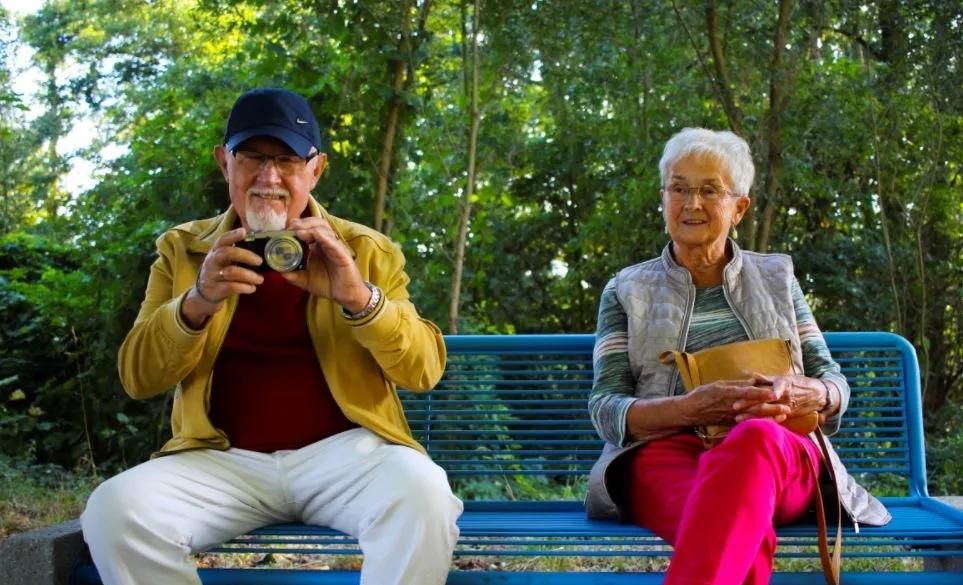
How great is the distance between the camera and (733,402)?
2.97 metres

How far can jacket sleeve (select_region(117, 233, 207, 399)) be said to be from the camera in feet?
9.55

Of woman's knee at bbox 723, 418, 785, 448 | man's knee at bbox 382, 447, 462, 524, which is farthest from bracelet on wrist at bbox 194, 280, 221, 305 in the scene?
woman's knee at bbox 723, 418, 785, 448

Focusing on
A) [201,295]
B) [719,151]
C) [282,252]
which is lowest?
[201,295]

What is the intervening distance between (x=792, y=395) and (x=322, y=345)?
1261mm

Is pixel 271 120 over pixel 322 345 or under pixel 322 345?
over

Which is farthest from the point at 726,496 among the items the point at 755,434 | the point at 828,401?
the point at 828,401

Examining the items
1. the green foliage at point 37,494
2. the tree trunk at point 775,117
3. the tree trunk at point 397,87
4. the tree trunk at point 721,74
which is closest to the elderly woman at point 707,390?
the tree trunk at point 397,87

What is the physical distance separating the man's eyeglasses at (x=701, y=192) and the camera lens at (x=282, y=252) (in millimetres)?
1165

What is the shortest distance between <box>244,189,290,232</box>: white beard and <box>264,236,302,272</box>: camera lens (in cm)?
8

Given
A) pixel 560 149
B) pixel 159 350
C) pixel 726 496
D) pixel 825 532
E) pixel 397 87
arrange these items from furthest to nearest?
→ pixel 560 149, pixel 397 87, pixel 159 350, pixel 825 532, pixel 726 496

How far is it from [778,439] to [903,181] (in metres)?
5.64

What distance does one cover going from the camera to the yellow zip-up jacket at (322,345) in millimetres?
2930

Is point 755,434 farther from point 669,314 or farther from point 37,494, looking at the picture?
point 37,494

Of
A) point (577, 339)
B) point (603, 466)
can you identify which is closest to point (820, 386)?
point (603, 466)
